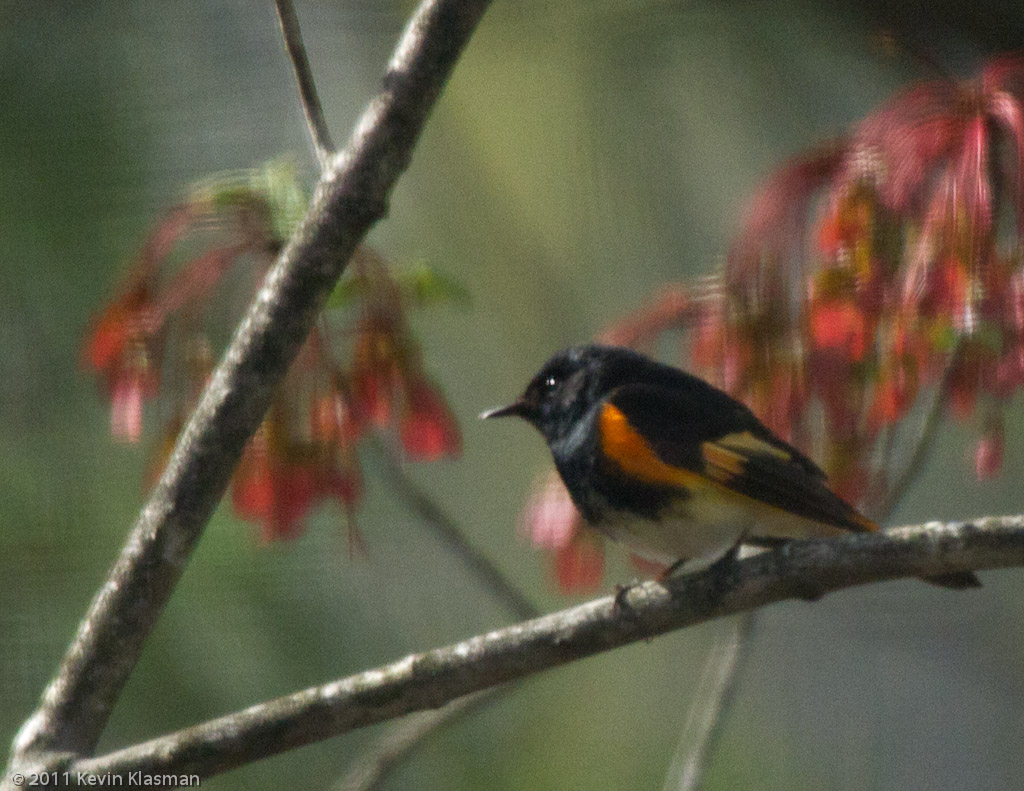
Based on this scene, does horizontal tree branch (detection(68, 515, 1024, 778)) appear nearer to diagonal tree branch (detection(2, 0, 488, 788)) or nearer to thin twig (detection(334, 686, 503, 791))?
diagonal tree branch (detection(2, 0, 488, 788))

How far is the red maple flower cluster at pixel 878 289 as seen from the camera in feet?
6.66

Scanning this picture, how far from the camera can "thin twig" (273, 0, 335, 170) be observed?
1.79 meters

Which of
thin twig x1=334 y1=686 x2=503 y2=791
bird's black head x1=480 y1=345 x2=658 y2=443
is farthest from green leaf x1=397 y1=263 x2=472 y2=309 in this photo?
thin twig x1=334 y1=686 x2=503 y2=791

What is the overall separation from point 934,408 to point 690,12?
8.25ft

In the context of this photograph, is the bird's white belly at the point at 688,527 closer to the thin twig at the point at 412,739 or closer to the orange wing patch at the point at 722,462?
the orange wing patch at the point at 722,462

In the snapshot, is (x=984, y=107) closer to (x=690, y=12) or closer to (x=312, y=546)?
(x=312, y=546)

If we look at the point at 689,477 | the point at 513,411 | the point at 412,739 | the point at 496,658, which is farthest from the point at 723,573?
the point at 513,411

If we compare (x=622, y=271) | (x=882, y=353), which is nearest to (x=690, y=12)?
(x=622, y=271)

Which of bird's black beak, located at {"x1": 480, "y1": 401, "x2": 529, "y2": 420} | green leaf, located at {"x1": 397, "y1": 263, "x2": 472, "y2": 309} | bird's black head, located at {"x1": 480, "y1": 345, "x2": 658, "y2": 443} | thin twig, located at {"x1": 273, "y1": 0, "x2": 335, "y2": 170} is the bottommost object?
bird's black beak, located at {"x1": 480, "y1": 401, "x2": 529, "y2": 420}

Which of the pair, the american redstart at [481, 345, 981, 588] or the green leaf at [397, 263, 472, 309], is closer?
the american redstart at [481, 345, 981, 588]

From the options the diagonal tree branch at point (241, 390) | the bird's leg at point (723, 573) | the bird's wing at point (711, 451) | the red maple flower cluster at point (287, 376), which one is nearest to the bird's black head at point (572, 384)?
the bird's wing at point (711, 451)

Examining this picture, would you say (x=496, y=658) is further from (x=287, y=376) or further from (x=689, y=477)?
(x=287, y=376)

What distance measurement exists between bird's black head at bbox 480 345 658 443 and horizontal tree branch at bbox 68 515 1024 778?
0.77 m

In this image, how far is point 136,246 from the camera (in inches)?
126
